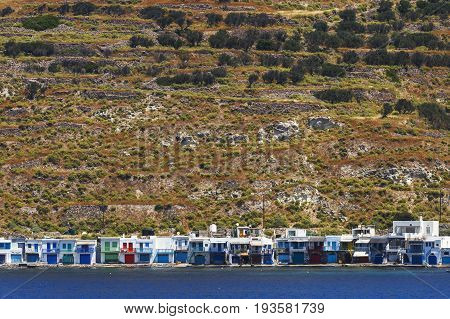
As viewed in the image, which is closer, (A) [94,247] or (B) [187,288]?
(B) [187,288]

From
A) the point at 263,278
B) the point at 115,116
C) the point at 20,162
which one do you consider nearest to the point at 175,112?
the point at 115,116

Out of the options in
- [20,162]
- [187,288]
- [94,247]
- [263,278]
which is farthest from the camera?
[20,162]

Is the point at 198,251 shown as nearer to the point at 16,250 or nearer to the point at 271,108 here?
the point at 16,250

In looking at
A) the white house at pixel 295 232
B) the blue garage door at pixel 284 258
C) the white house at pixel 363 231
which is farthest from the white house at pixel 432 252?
the blue garage door at pixel 284 258

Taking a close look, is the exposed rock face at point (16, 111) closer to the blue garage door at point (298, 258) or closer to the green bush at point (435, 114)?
the blue garage door at point (298, 258)

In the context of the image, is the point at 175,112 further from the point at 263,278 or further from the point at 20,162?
the point at 263,278

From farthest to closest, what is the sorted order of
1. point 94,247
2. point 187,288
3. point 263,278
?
point 94,247 → point 263,278 → point 187,288

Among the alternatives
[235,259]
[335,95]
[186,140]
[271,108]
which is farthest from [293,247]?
[335,95]

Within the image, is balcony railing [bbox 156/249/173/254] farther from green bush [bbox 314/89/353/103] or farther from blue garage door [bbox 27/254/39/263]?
green bush [bbox 314/89/353/103]
